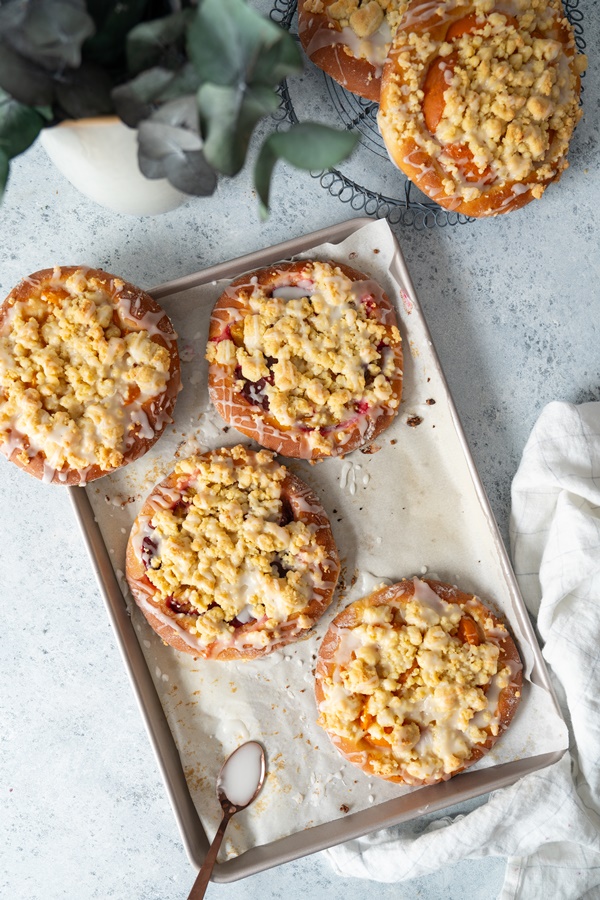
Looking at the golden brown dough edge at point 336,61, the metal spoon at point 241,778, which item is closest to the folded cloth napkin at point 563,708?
the metal spoon at point 241,778

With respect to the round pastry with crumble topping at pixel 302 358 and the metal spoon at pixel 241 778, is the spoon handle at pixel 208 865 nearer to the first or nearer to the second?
the metal spoon at pixel 241 778

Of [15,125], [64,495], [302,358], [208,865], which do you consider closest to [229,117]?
[15,125]

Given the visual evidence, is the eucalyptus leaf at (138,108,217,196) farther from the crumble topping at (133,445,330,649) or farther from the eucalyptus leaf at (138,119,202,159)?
the crumble topping at (133,445,330,649)

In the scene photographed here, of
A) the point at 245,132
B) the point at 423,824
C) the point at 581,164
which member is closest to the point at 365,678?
the point at 423,824

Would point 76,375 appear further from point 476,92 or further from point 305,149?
point 476,92

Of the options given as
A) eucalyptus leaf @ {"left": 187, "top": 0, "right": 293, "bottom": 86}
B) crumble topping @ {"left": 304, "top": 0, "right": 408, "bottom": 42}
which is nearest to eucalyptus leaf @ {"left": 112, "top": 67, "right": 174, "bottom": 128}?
eucalyptus leaf @ {"left": 187, "top": 0, "right": 293, "bottom": 86}

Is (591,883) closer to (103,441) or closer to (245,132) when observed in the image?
(103,441)

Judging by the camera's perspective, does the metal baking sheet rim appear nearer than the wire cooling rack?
Yes
